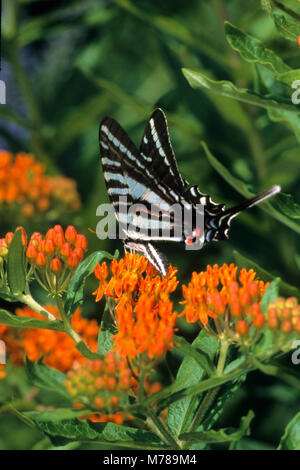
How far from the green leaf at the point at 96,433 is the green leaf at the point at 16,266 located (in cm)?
45

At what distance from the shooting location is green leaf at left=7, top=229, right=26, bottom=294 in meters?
1.93

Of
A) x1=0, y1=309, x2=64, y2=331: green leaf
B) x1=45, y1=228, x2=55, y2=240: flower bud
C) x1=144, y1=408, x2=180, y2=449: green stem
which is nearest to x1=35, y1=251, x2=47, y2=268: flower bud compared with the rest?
x1=45, y1=228, x2=55, y2=240: flower bud

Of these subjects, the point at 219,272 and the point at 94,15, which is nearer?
the point at 219,272

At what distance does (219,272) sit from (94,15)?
261 centimetres

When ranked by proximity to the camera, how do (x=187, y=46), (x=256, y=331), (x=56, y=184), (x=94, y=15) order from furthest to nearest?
(x=94, y=15), (x=56, y=184), (x=187, y=46), (x=256, y=331)

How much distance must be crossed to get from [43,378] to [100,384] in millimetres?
170

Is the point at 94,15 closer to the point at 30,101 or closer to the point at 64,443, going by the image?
the point at 30,101

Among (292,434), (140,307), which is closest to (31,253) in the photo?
(140,307)

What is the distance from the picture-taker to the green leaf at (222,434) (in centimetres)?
169

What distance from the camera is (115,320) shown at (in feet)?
6.67

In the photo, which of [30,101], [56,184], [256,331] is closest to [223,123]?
[56,184]

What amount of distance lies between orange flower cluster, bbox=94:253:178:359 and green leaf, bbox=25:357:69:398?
0.21 meters

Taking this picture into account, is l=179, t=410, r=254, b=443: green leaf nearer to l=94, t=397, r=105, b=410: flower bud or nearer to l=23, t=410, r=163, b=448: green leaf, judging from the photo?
l=23, t=410, r=163, b=448: green leaf
